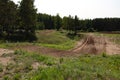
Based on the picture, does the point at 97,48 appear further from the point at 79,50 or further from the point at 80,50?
the point at 79,50

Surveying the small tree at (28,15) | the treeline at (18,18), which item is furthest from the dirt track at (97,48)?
the treeline at (18,18)

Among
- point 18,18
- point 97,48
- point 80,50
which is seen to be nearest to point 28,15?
point 18,18

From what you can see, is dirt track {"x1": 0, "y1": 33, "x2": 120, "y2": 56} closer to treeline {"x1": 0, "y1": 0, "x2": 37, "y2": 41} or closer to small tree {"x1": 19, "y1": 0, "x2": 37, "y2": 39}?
small tree {"x1": 19, "y1": 0, "x2": 37, "y2": 39}

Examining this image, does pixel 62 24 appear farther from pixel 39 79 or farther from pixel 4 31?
pixel 39 79

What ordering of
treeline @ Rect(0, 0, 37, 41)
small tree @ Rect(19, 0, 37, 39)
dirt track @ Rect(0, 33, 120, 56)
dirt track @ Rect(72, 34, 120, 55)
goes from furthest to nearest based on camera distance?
small tree @ Rect(19, 0, 37, 39)
treeline @ Rect(0, 0, 37, 41)
dirt track @ Rect(72, 34, 120, 55)
dirt track @ Rect(0, 33, 120, 56)

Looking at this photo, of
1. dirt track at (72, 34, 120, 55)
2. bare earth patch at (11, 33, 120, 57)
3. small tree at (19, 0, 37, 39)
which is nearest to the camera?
bare earth patch at (11, 33, 120, 57)

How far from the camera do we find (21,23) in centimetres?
4928

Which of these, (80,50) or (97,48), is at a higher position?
(80,50)

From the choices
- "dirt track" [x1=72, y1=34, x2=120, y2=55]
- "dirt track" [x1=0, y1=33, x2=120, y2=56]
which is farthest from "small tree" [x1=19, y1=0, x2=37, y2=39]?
"dirt track" [x1=0, y1=33, x2=120, y2=56]

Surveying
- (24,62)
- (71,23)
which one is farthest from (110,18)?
(24,62)

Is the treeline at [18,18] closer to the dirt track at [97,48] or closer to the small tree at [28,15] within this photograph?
the small tree at [28,15]

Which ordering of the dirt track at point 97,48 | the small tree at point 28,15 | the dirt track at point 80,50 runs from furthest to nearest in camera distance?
the small tree at point 28,15
the dirt track at point 97,48
the dirt track at point 80,50

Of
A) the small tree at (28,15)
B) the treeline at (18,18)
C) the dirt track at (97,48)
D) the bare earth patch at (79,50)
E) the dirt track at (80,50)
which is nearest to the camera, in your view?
the bare earth patch at (79,50)

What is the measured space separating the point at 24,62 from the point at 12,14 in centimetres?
3443
